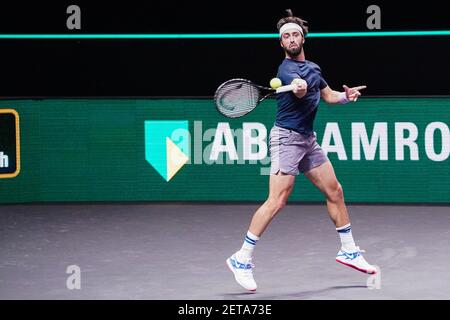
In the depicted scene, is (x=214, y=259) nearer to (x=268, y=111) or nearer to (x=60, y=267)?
(x=60, y=267)

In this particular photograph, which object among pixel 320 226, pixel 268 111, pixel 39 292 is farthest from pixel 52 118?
pixel 39 292

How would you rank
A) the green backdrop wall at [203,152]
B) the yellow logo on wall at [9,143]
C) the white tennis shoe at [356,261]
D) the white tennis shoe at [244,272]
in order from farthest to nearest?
the yellow logo on wall at [9,143] → the green backdrop wall at [203,152] → the white tennis shoe at [356,261] → the white tennis shoe at [244,272]

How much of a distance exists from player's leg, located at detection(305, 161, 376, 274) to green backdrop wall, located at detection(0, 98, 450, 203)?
10.8ft

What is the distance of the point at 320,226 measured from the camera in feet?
32.6

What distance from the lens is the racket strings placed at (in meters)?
7.58

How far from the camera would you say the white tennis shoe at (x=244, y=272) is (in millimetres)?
7406

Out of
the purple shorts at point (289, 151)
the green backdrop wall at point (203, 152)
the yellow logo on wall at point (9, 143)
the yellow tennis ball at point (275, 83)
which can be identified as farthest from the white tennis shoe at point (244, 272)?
the yellow logo on wall at point (9, 143)

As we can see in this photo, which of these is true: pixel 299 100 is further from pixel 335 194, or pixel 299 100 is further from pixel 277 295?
pixel 277 295

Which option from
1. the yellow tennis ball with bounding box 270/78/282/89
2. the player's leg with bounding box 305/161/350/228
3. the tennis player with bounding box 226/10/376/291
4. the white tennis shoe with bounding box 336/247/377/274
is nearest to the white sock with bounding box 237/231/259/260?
the tennis player with bounding box 226/10/376/291

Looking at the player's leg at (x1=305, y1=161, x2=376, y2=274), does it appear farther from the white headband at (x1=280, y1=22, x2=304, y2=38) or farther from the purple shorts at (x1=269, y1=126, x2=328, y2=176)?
the white headband at (x1=280, y1=22, x2=304, y2=38)

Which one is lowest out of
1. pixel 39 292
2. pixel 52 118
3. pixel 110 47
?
pixel 39 292

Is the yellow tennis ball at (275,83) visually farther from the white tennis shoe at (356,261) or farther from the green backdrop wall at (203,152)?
the green backdrop wall at (203,152)

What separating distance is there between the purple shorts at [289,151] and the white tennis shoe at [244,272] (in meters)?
0.65

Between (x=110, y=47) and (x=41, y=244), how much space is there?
5.79 m
